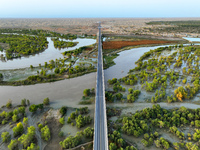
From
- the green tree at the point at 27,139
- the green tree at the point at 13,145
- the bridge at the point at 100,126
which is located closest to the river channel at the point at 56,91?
the bridge at the point at 100,126

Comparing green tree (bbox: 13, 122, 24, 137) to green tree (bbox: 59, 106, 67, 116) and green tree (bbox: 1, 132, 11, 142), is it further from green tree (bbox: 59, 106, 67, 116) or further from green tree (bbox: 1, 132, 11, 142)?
green tree (bbox: 59, 106, 67, 116)

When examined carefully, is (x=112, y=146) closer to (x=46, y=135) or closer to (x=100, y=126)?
(x=100, y=126)

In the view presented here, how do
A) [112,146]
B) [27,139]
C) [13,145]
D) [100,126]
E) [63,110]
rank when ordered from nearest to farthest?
[112,146]
[13,145]
[27,139]
[100,126]
[63,110]

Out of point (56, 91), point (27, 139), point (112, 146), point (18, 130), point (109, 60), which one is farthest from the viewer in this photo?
point (109, 60)

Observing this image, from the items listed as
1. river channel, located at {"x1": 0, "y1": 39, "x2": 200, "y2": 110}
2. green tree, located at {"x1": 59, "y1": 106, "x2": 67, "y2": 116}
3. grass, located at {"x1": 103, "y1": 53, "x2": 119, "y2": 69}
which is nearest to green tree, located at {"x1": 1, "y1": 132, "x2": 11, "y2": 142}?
green tree, located at {"x1": 59, "y1": 106, "x2": 67, "y2": 116}

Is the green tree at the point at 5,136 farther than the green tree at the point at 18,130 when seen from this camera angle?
No

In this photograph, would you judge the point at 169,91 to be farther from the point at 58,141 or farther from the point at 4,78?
the point at 4,78

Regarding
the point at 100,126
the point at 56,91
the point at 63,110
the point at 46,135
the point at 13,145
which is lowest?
the point at 13,145

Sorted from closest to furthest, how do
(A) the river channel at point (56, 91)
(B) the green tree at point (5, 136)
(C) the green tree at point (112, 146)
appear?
(C) the green tree at point (112, 146) → (B) the green tree at point (5, 136) → (A) the river channel at point (56, 91)

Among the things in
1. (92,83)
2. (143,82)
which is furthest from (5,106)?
(143,82)

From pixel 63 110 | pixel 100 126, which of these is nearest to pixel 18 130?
pixel 63 110

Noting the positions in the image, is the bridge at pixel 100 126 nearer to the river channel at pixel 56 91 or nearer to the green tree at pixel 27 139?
the river channel at pixel 56 91
